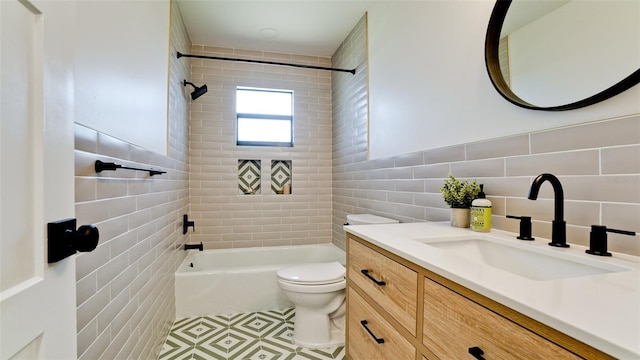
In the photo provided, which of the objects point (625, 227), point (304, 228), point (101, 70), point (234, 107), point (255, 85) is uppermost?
point (255, 85)

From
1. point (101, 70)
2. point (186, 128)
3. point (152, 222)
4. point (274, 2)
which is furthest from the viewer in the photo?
point (186, 128)

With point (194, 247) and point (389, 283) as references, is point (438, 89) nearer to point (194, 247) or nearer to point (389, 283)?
point (389, 283)

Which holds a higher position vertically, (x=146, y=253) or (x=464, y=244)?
(x=464, y=244)

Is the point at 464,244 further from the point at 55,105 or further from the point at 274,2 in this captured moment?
the point at 274,2

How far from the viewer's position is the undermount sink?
76cm

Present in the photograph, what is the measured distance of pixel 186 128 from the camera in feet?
9.21

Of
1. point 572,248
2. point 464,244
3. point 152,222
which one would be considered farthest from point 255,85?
point 572,248

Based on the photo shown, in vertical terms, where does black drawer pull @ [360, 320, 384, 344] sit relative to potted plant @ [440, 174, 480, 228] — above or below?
below

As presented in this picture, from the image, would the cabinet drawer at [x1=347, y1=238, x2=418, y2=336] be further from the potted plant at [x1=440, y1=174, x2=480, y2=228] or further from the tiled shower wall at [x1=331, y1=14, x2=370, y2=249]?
the tiled shower wall at [x1=331, y1=14, x2=370, y2=249]

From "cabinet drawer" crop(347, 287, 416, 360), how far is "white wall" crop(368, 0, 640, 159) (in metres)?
0.91

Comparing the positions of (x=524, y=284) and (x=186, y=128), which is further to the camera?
(x=186, y=128)

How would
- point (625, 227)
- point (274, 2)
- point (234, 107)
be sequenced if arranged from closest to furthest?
point (625, 227), point (274, 2), point (234, 107)

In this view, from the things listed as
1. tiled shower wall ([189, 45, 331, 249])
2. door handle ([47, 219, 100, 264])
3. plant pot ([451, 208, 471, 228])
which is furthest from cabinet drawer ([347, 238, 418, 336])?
tiled shower wall ([189, 45, 331, 249])

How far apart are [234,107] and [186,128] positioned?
58cm
